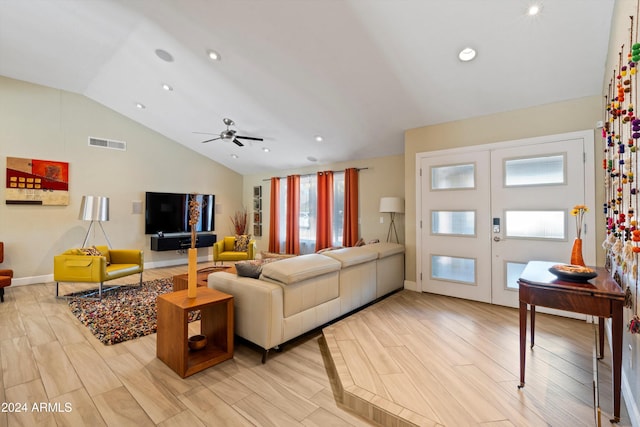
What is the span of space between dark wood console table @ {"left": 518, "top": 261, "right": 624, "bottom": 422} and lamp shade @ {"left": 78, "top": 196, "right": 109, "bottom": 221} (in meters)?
6.11

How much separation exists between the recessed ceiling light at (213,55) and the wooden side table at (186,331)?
116 inches

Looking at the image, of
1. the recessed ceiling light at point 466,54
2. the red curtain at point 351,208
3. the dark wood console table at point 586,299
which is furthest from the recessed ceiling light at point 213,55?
the dark wood console table at point 586,299

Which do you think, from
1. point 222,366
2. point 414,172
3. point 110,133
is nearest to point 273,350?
point 222,366

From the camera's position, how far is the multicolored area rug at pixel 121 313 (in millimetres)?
2936

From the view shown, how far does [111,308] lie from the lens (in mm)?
3656

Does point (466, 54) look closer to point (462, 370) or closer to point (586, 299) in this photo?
point (586, 299)

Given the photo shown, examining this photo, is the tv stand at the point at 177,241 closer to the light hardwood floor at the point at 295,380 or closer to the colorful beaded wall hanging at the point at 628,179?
the light hardwood floor at the point at 295,380

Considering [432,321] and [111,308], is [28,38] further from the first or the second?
[432,321]

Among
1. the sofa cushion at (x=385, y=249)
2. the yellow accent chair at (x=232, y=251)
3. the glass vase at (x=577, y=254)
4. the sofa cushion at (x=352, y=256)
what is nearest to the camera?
the glass vase at (x=577, y=254)

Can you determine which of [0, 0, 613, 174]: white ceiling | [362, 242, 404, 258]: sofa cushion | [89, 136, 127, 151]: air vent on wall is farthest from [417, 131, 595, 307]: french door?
[89, 136, 127, 151]: air vent on wall

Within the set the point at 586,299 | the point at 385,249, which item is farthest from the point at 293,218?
the point at 586,299

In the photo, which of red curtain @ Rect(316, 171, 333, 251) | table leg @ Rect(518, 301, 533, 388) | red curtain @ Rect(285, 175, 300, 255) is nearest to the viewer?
table leg @ Rect(518, 301, 533, 388)

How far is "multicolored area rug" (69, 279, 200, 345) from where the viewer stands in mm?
2936

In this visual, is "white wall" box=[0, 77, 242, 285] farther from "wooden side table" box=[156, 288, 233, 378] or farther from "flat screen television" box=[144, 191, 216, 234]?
"wooden side table" box=[156, 288, 233, 378]
